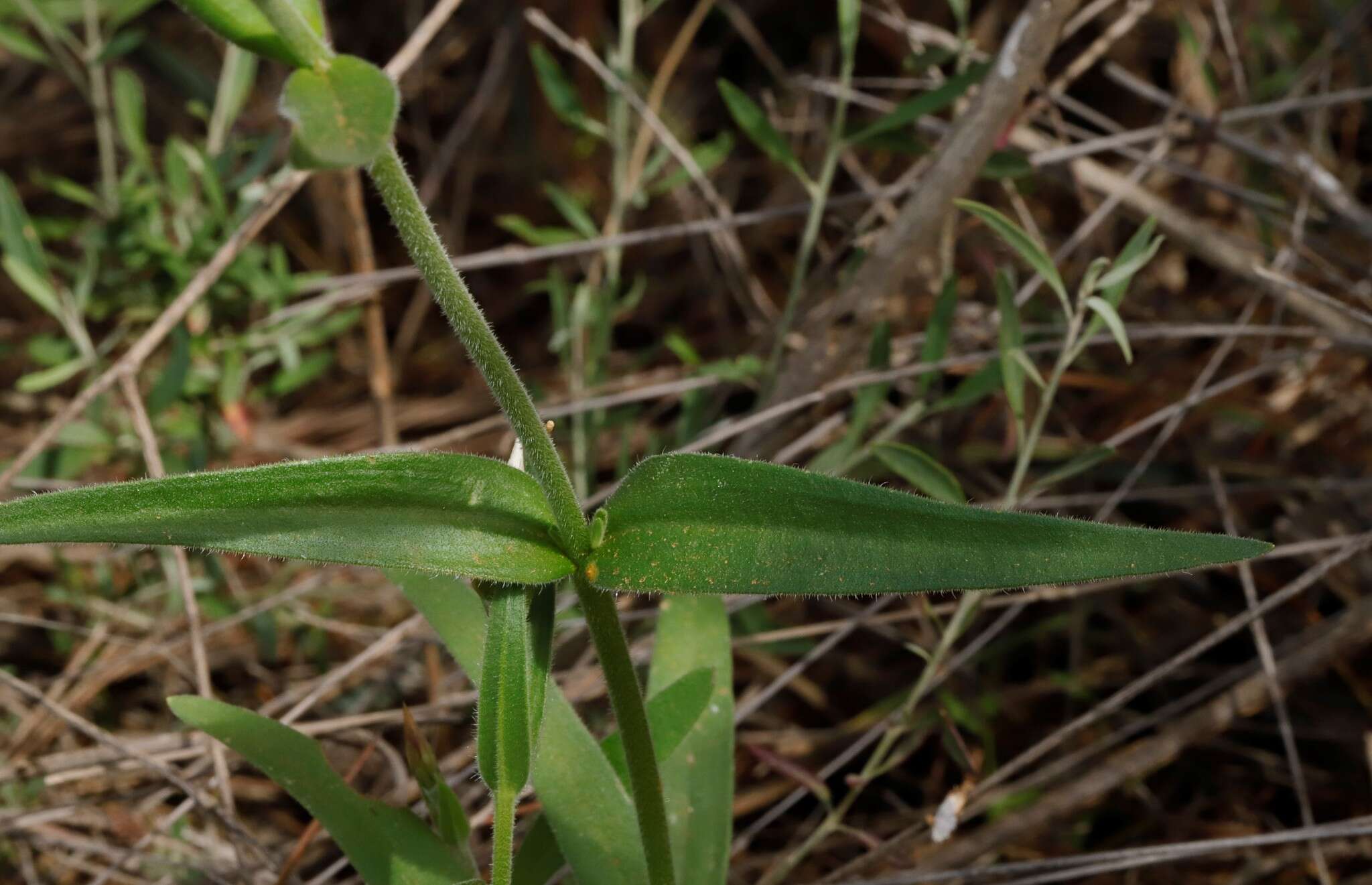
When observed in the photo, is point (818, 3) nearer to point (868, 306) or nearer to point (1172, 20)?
point (1172, 20)

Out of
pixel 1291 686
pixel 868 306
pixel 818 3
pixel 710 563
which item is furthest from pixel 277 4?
pixel 818 3

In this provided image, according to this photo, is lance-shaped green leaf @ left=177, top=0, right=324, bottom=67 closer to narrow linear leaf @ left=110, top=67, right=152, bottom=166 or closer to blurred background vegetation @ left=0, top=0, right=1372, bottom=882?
blurred background vegetation @ left=0, top=0, right=1372, bottom=882

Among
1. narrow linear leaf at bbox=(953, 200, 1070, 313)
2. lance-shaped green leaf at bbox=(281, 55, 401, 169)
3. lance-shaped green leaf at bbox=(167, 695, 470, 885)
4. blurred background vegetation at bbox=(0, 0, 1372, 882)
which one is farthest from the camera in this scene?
blurred background vegetation at bbox=(0, 0, 1372, 882)

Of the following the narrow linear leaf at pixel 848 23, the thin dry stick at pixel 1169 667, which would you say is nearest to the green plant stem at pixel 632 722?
the thin dry stick at pixel 1169 667

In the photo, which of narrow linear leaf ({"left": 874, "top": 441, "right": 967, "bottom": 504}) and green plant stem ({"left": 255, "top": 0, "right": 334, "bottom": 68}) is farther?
narrow linear leaf ({"left": 874, "top": 441, "right": 967, "bottom": 504})

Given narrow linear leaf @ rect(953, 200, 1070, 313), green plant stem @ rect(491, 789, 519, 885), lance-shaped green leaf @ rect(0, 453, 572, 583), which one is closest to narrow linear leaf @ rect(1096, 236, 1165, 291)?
narrow linear leaf @ rect(953, 200, 1070, 313)

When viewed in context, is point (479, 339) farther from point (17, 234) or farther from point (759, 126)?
point (17, 234)
